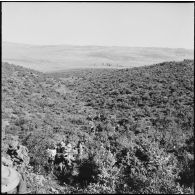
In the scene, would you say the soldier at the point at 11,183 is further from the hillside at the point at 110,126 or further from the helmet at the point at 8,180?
the hillside at the point at 110,126

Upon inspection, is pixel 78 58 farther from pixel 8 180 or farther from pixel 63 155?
pixel 8 180

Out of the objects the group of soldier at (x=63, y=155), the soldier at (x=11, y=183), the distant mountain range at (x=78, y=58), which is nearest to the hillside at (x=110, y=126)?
the group of soldier at (x=63, y=155)

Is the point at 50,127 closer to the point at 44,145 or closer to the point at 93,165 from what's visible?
the point at 44,145

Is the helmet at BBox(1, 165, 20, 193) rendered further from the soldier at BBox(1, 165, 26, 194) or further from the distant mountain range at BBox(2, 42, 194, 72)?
the distant mountain range at BBox(2, 42, 194, 72)

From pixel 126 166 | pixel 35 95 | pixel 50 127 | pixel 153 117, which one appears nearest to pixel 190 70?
pixel 153 117

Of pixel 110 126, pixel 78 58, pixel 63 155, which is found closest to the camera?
pixel 63 155

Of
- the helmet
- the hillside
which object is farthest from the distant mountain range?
the helmet

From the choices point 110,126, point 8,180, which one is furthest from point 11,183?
point 110,126
